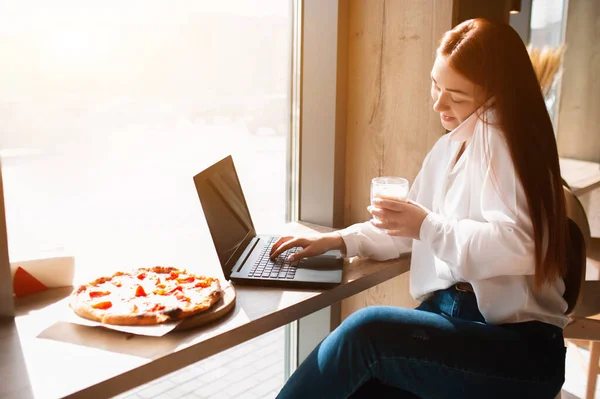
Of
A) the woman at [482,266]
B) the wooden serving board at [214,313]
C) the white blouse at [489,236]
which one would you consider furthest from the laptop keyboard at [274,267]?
the white blouse at [489,236]

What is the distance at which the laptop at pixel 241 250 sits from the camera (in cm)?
143

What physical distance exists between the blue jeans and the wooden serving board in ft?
0.68

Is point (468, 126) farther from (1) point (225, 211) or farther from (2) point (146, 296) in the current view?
(2) point (146, 296)

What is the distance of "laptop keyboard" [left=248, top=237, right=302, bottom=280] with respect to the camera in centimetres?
146

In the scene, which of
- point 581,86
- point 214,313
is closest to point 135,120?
point 214,313

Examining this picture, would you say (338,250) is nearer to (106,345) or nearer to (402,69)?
(402,69)

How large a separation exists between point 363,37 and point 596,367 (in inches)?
60.8

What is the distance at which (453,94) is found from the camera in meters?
1.37

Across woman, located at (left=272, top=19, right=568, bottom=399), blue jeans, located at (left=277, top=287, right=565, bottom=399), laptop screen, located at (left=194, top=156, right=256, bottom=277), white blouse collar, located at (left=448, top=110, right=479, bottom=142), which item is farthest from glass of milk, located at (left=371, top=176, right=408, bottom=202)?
laptop screen, located at (left=194, top=156, right=256, bottom=277)

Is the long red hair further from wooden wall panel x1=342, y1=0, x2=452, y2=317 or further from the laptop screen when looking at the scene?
the laptop screen

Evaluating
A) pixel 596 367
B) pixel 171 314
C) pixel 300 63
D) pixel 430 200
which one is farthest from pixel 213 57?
pixel 596 367

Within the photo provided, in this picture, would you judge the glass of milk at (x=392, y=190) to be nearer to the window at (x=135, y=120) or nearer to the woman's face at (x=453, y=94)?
the woman's face at (x=453, y=94)

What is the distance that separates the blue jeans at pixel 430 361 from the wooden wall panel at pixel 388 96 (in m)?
0.75

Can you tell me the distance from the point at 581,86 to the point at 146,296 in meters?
1.96
